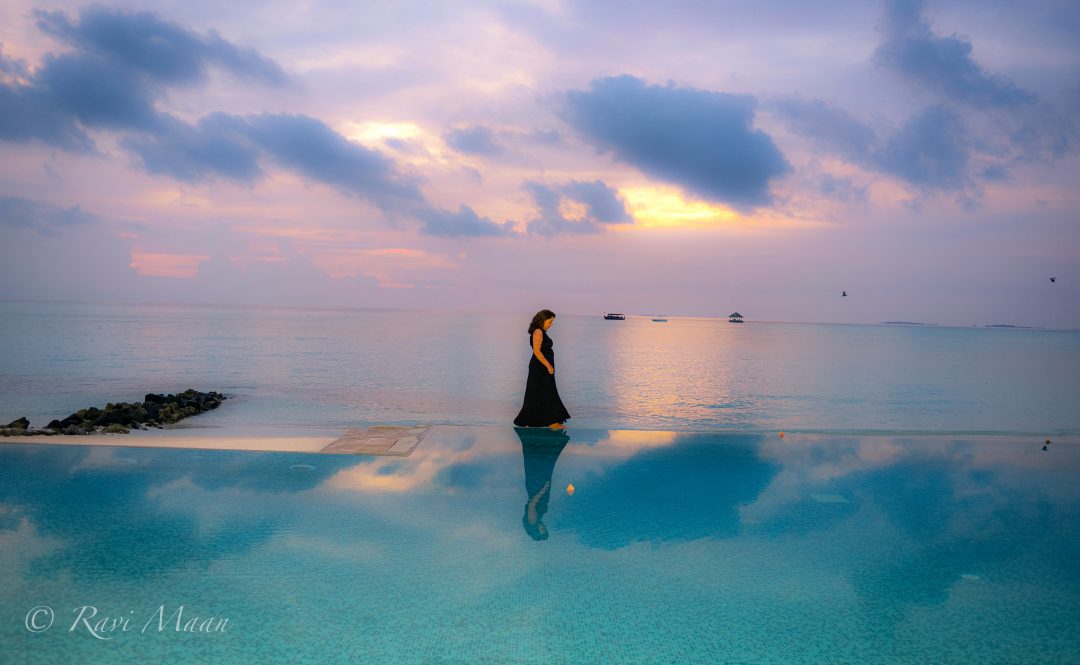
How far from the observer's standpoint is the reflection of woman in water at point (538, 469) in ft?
23.2

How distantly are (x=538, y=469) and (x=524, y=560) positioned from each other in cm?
362

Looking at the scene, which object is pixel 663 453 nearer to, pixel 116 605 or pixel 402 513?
pixel 402 513

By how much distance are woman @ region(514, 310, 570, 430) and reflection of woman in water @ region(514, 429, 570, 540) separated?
1.00 feet

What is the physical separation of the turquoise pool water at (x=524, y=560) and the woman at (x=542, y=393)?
2.75 meters

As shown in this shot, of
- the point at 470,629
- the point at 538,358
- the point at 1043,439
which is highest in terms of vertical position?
the point at 538,358

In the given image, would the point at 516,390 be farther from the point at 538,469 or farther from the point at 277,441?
the point at 538,469

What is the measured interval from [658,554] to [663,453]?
4809 millimetres

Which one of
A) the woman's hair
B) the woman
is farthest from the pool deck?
the woman's hair

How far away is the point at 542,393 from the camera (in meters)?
12.9

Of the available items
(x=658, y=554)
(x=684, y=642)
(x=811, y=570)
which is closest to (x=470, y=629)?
(x=684, y=642)

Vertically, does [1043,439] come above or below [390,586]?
below

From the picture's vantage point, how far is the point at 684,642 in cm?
464

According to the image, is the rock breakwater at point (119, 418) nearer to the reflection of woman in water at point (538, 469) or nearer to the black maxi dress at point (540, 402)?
the black maxi dress at point (540, 402)

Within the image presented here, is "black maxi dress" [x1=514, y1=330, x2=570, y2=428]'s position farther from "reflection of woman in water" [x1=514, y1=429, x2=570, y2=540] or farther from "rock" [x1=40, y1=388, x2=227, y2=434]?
"rock" [x1=40, y1=388, x2=227, y2=434]
